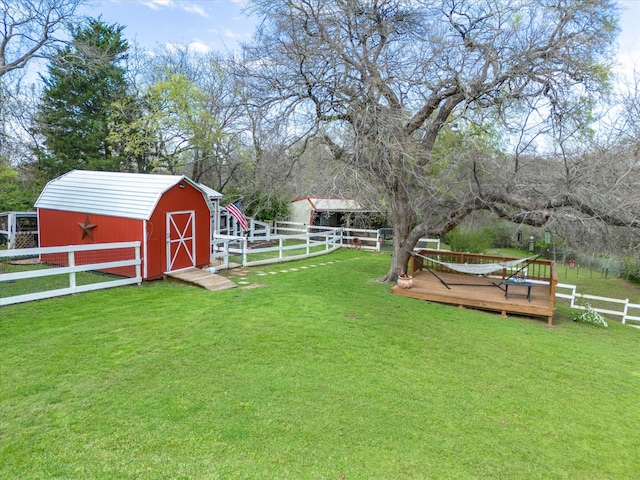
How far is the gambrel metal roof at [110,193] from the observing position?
8844 mm

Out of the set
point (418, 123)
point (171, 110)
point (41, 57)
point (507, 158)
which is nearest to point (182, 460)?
point (418, 123)

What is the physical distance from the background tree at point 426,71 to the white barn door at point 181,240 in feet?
11.2

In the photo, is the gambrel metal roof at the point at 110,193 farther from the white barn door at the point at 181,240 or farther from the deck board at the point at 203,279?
the deck board at the point at 203,279

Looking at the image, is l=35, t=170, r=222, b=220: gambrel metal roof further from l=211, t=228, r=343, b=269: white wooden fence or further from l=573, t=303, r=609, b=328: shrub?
l=573, t=303, r=609, b=328: shrub

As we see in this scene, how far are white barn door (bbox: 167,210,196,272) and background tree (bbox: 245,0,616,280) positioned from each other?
342 cm

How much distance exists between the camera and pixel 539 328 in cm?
795

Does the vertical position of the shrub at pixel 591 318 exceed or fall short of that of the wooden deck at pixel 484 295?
it falls short

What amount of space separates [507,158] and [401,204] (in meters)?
2.84

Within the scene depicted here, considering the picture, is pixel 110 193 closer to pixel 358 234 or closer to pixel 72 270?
pixel 72 270

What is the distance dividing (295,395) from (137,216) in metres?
6.26

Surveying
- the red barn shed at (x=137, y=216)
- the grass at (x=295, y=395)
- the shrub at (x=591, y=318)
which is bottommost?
the shrub at (x=591, y=318)

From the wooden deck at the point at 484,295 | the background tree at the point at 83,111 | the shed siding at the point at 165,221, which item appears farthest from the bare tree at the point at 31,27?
the wooden deck at the point at 484,295

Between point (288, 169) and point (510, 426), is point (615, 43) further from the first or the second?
point (510, 426)

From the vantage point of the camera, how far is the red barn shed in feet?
28.8
